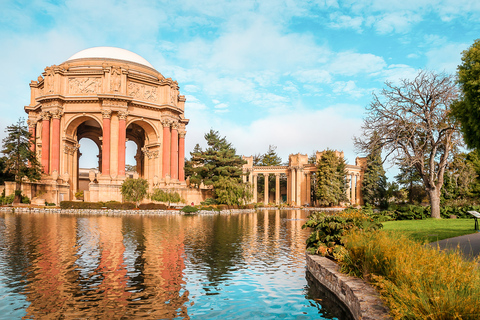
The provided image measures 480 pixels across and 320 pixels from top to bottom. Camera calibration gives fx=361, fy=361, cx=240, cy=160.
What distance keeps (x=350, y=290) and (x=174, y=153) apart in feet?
159

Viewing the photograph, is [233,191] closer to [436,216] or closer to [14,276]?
[436,216]

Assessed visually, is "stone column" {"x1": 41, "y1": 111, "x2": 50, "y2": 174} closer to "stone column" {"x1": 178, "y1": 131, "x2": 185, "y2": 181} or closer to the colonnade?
the colonnade

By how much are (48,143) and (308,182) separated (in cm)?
4578

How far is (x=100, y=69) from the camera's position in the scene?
1916 inches

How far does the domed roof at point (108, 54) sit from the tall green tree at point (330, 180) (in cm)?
3568

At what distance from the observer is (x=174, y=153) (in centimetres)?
5353

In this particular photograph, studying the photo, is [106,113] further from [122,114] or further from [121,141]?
[121,141]

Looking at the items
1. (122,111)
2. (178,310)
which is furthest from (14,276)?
(122,111)

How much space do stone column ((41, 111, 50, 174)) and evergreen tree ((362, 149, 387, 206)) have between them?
50546 millimetres

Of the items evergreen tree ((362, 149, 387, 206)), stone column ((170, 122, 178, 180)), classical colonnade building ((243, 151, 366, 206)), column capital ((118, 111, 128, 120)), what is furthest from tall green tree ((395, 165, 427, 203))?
column capital ((118, 111, 128, 120))

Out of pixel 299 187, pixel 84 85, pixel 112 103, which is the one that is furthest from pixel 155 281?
pixel 299 187

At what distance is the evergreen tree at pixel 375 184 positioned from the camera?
6266 cm

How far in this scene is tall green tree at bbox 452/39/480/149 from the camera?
1180 centimetres

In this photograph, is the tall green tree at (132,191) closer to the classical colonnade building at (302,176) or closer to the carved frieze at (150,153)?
Answer: the carved frieze at (150,153)
